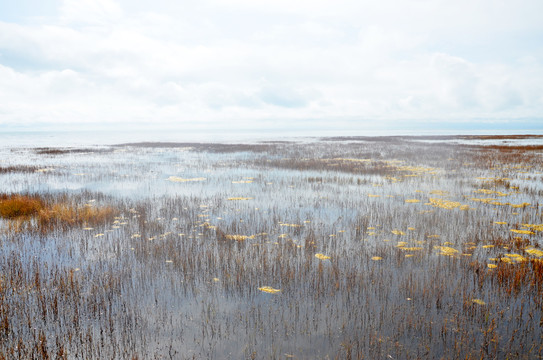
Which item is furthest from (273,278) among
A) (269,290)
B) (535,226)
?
A: (535,226)

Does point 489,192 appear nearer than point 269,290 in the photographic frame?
No

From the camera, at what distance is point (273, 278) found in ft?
24.6

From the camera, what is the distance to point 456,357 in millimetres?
4859

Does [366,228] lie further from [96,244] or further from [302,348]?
[96,244]

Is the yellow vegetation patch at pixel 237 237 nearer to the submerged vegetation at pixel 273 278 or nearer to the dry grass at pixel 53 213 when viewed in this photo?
the submerged vegetation at pixel 273 278

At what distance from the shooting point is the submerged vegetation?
207 inches

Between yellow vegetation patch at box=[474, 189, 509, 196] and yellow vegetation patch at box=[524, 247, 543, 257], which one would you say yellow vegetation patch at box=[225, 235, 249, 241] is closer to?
yellow vegetation patch at box=[524, 247, 543, 257]

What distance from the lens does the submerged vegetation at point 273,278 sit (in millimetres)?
5258

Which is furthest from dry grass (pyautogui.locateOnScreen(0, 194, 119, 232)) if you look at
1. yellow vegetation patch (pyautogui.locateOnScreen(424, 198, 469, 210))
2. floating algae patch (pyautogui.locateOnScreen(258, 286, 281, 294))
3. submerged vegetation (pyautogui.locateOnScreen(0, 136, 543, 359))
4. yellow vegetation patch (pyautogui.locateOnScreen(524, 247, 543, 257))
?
yellow vegetation patch (pyautogui.locateOnScreen(424, 198, 469, 210))

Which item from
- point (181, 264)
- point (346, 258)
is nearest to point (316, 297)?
point (346, 258)

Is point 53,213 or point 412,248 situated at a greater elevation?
point 53,213

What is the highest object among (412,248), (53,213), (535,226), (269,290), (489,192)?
(489,192)

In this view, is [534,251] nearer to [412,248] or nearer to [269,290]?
[412,248]

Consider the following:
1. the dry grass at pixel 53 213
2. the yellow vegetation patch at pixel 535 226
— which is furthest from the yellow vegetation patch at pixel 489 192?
the dry grass at pixel 53 213
